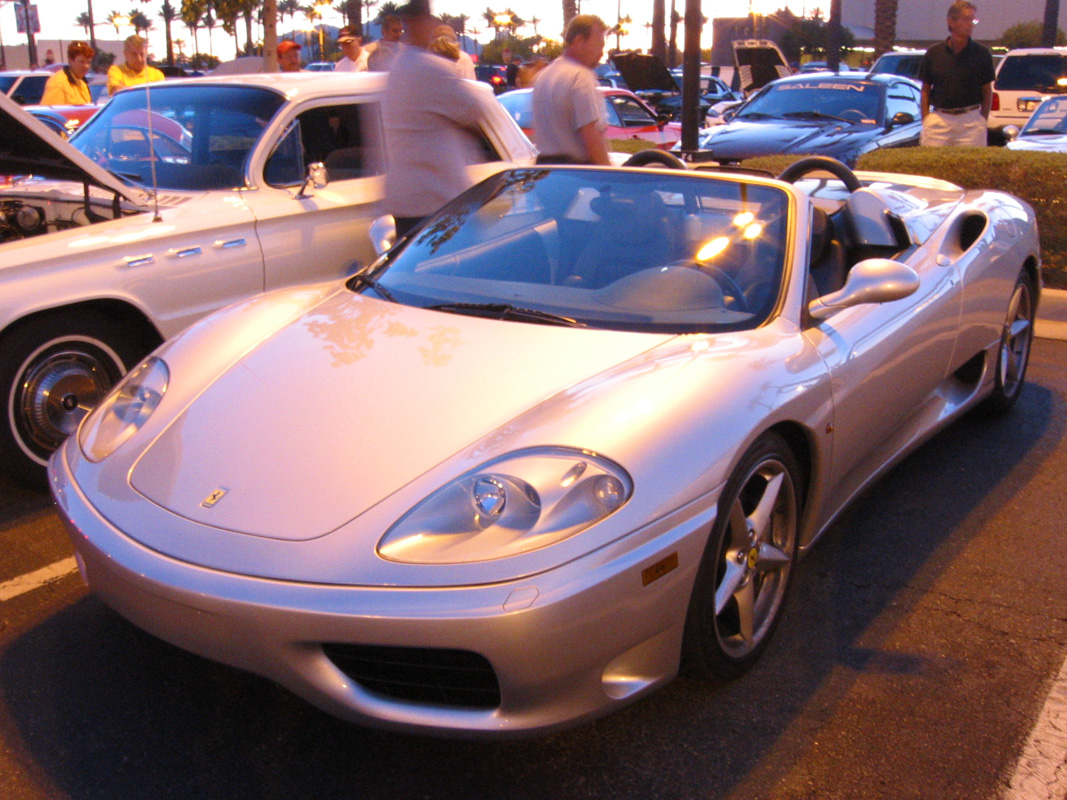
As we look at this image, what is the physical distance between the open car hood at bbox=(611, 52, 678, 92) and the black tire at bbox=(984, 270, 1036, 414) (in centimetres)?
1261

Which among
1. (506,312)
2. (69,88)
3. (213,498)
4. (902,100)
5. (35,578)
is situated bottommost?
(35,578)

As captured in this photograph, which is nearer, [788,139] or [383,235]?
[383,235]

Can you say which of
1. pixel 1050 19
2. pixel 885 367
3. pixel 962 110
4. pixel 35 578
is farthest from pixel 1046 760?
pixel 1050 19

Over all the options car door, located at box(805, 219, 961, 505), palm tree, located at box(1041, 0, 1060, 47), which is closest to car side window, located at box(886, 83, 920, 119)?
car door, located at box(805, 219, 961, 505)

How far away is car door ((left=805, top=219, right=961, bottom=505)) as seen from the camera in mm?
3072

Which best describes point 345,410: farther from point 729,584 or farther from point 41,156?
point 41,156

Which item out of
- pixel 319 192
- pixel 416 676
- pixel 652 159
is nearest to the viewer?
→ pixel 416 676

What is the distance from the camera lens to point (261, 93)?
5027mm

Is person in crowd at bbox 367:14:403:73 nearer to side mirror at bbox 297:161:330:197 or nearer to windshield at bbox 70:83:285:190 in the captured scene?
windshield at bbox 70:83:285:190

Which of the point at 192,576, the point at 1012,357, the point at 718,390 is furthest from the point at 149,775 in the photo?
the point at 1012,357

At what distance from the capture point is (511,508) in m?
2.26

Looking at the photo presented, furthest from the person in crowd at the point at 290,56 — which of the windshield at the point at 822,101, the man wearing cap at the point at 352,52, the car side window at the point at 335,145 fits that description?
the windshield at the point at 822,101

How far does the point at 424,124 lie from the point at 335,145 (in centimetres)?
81

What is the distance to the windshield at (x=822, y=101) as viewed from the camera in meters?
10.3
